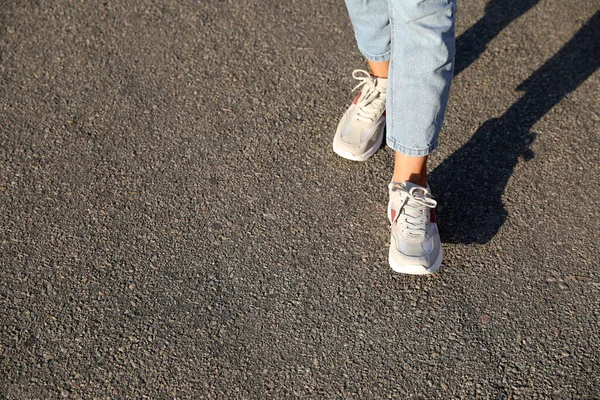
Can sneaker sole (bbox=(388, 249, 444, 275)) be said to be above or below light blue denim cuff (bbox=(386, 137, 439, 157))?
below

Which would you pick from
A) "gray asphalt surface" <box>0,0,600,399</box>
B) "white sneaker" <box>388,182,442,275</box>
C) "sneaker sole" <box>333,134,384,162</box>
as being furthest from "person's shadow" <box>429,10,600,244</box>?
"sneaker sole" <box>333,134,384,162</box>

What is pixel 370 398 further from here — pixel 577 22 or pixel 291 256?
pixel 577 22

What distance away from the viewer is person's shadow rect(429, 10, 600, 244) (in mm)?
2426

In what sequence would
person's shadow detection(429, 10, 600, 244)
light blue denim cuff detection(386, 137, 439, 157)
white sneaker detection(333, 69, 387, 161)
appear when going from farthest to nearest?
1. white sneaker detection(333, 69, 387, 161)
2. person's shadow detection(429, 10, 600, 244)
3. light blue denim cuff detection(386, 137, 439, 157)

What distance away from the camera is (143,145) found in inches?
107

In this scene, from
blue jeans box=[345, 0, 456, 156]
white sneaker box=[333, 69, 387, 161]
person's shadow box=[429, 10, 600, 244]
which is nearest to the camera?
blue jeans box=[345, 0, 456, 156]

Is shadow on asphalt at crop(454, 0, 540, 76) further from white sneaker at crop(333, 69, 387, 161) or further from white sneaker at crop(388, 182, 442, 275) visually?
white sneaker at crop(388, 182, 442, 275)

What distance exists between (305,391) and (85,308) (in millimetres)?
795

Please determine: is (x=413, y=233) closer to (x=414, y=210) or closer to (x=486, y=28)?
(x=414, y=210)

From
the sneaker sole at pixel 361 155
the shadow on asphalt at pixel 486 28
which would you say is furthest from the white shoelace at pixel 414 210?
the shadow on asphalt at pixel 486 28

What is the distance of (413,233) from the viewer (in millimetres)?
2262

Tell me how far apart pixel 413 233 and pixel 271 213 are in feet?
1.78

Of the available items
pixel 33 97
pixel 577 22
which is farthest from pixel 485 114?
pixel 33 97

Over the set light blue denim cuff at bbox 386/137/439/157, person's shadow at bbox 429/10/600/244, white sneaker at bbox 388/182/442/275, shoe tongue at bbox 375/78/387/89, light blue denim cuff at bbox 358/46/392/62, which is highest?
light blue denim cuff at bbox 358/46/392/62
